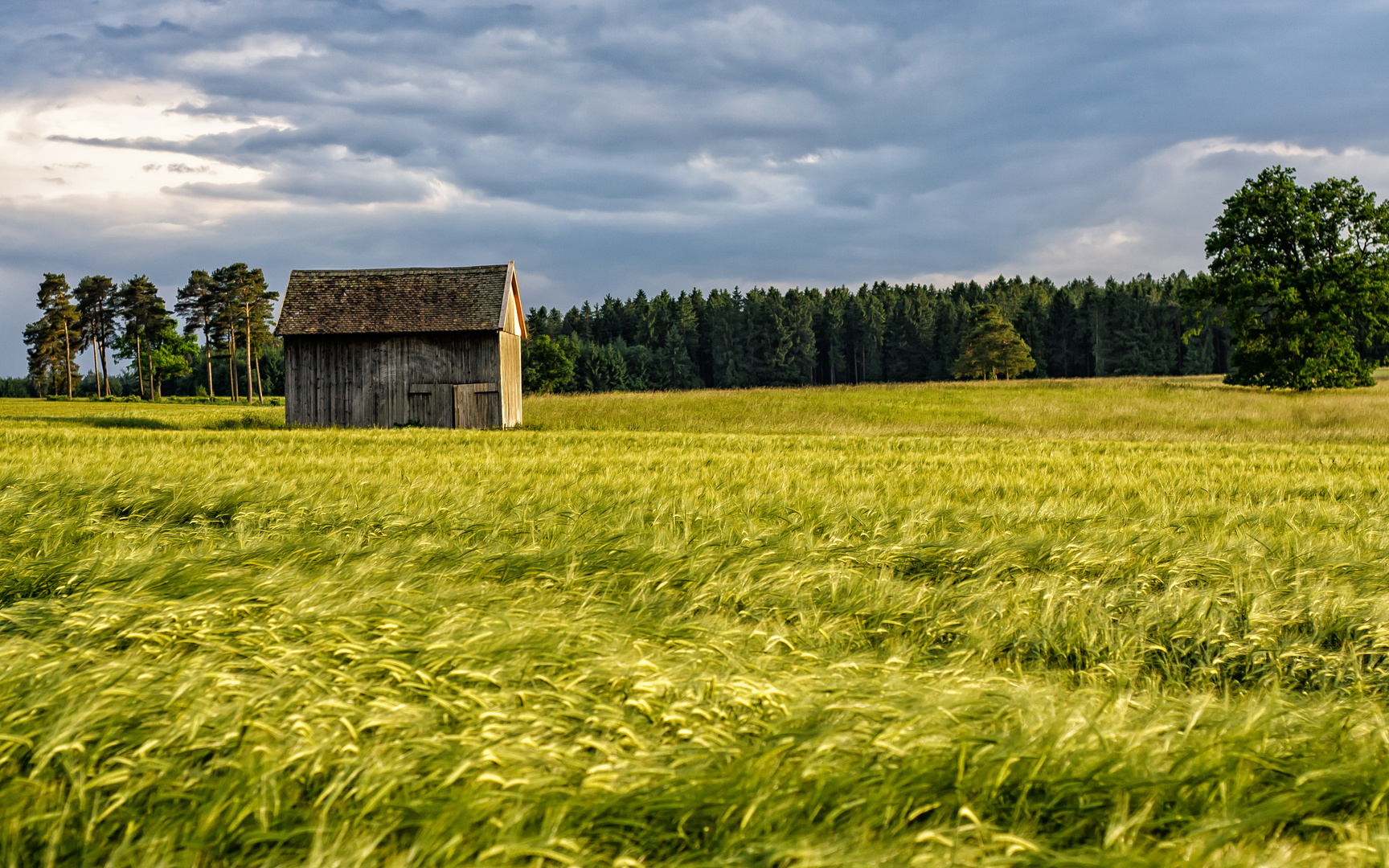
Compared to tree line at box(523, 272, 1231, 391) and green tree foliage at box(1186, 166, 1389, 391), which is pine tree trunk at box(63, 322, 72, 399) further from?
green tree foliage at box(1186, 166, 1389, 391)

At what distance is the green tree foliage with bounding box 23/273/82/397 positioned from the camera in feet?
267

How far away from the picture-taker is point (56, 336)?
273 ft

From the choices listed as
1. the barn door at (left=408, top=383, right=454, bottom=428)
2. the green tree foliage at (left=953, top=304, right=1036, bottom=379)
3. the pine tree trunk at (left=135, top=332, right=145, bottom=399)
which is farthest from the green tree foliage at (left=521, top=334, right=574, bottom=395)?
the barn door at (left=408, top=383, right=454, bottom=428)

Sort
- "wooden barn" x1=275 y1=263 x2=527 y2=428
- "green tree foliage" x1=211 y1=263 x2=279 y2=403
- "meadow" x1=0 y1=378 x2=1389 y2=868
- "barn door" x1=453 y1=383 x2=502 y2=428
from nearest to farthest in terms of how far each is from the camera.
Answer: "meadow" x1=0 y1=378 x2=1389 y2=868 → "barn door" x1=453 y1=383 x2=502 y2=428 → "wooden barn" x1=275 y1=263 x2=527 y2=428 → "green tree foliage" x1=211 y1=263 x2=279 y2=403

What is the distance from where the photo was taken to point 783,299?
113750 mm

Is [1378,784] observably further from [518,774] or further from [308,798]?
[308,798]

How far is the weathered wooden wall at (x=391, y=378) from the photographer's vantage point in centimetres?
3152

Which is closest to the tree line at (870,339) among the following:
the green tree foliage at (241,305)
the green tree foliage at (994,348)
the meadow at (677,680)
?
the green tree foliage at (994,348)

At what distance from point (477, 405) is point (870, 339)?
8671 centimetres

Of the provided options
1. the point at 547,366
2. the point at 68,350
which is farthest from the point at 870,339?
the point at 68,350

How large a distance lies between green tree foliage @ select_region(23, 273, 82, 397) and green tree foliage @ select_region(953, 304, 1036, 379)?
306ft

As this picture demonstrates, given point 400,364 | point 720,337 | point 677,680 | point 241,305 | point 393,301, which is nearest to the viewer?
point 677,680

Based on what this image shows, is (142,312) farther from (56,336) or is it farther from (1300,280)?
(1300,280)

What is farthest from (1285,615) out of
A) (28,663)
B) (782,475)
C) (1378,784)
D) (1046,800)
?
(782,475)
